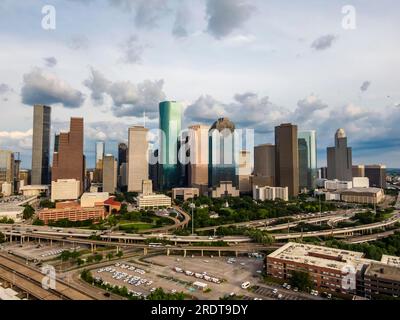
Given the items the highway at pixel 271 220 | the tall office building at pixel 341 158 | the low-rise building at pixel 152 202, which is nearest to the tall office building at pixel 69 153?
the low-rise building at pixel 152 202

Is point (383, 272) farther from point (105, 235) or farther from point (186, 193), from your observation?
point (186, 193)

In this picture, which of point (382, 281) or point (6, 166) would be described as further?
point (6, 166)

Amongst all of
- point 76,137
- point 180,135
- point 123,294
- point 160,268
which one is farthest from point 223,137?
point 123,294

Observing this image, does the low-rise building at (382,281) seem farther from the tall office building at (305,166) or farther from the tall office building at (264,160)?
the tall office building at (305,166)

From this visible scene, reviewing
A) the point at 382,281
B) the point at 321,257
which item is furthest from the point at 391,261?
the point at 321,257

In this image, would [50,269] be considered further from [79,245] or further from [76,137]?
[76,137]

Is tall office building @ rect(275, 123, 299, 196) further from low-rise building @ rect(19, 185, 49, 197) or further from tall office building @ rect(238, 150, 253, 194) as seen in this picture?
low-rise building @ rect(19, 185, 49, 197)
